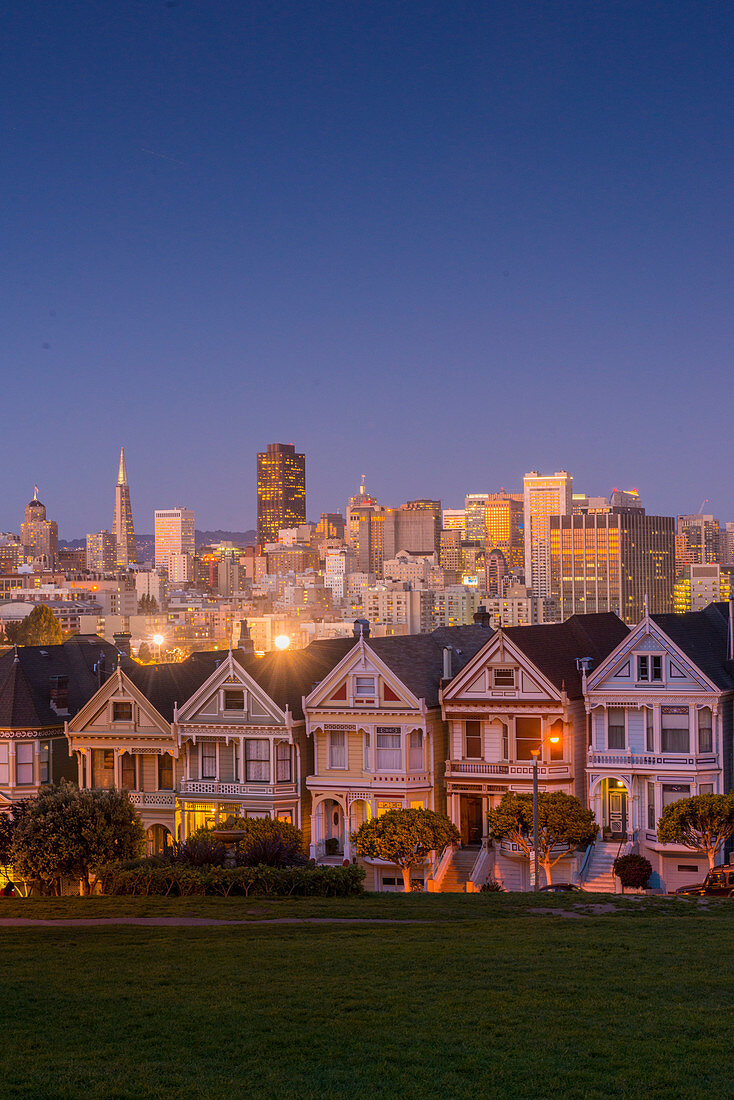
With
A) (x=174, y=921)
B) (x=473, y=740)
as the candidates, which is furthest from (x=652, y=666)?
(x=174, y=921)

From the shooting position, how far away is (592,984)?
2233 centimetres

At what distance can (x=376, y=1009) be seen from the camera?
68.8ft

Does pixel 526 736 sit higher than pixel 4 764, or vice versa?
pixel 526 736

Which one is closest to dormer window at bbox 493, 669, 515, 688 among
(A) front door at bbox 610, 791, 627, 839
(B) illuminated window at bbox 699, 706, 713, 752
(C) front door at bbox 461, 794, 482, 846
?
(C) front door at bbox 461, 794, 482, 846

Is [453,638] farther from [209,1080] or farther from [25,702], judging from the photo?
[209,1080]

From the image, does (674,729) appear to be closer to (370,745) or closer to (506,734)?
(506,734)

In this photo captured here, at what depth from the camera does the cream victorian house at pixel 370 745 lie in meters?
47.9

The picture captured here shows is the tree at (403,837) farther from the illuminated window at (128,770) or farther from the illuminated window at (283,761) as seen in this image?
the illuminated window at (128,770)

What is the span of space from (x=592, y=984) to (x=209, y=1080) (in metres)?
7.42

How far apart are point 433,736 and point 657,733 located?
7980 millimetres

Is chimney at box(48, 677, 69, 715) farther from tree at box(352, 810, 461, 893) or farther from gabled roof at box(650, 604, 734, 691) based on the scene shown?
gabled roof at box(650, 604, 734, 691)

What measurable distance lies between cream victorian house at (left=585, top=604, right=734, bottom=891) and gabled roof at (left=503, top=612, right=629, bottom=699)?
1.56 m

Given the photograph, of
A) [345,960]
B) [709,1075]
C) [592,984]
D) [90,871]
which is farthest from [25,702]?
[709,1075]

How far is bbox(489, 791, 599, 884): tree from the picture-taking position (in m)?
43.5
